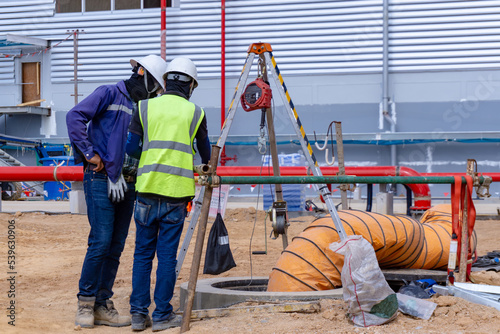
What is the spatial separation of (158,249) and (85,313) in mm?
726

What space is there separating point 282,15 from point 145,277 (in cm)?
1444

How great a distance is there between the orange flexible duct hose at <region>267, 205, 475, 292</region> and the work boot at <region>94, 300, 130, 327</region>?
1174 mm

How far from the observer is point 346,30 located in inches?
675

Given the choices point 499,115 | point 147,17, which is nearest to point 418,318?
point 499,115

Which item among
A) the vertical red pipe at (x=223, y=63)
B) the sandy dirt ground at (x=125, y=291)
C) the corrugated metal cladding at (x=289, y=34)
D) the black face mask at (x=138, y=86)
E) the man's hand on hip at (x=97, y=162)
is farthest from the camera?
the vertical red pipe at (x=223, y=63)

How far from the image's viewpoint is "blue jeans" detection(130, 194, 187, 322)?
3992 mm

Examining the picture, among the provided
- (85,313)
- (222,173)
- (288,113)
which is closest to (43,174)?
(222,173)

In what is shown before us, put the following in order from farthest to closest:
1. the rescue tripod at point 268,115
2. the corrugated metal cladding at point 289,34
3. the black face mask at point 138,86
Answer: the corrugated metal cladding at point 289,34 → the rescue tripod at point 268,115 → the black face mask at point 138,86

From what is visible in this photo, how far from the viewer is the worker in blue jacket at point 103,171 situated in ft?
13.5

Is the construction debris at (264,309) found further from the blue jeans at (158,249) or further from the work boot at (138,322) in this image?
the work boot at (138,322)

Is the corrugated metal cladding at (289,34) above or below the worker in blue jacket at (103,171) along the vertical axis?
above

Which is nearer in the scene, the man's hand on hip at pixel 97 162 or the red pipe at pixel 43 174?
the man's hand on hip at pixel 97 162

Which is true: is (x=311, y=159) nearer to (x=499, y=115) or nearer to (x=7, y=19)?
(x=499, y=115)

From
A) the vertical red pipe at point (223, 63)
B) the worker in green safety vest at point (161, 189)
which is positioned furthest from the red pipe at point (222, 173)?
the vertical red pipe at point (223, 63)
